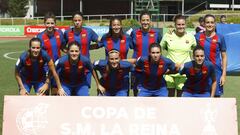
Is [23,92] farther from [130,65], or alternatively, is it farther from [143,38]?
[143,38]

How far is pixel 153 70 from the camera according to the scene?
7.27 m

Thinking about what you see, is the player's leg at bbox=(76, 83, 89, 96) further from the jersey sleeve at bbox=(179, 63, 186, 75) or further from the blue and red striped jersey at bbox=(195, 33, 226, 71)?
the blue and red striped jersey at bbox=(195, 33, 226, 71)

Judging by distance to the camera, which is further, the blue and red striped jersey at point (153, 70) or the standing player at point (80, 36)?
the standing player at point (80, 36)

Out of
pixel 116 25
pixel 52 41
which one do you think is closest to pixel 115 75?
pixel 116 25

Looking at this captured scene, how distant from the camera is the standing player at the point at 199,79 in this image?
7.10m

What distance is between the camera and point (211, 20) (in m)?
7.86

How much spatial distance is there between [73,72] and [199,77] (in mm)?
1901

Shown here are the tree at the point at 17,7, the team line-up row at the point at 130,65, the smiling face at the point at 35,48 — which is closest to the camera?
the smiling face at the point at 35,48

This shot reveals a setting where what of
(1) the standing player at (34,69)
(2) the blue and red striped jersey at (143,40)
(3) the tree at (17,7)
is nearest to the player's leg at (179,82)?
(2) the blue and red striped jersey at (143,40)

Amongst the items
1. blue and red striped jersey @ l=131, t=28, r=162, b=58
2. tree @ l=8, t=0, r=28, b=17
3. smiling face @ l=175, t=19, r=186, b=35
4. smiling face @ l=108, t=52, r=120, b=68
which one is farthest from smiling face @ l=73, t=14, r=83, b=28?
tree @ l=8, t=0, r=28, b=17

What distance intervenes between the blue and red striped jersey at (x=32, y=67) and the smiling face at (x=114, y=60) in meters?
0.93

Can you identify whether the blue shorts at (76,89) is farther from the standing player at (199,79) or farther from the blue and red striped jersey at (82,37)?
the standing player at (199,79)

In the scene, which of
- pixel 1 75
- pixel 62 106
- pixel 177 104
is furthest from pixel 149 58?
pixel 1 75

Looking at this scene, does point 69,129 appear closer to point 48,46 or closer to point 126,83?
point 126,83
